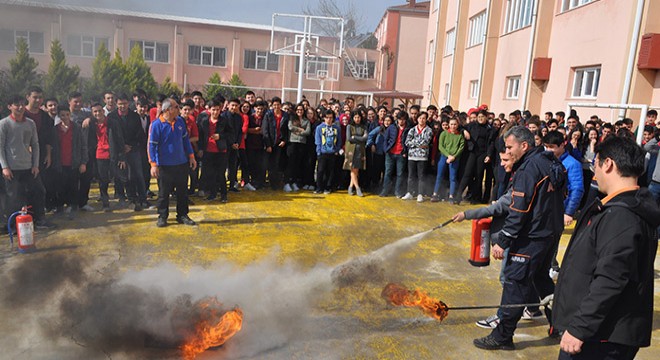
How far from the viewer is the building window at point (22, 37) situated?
264 centimetres

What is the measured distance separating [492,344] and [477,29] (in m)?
21.2

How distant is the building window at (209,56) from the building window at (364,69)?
378 inches

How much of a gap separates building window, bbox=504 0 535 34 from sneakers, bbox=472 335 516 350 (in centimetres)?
1552

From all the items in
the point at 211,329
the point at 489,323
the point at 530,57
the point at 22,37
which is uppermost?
the point at 530,57

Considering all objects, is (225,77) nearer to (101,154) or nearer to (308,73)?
(308,73)

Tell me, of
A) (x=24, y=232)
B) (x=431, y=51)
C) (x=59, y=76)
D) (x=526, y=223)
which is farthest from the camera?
(x=431, y=51)

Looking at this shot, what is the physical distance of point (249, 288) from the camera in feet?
16.1

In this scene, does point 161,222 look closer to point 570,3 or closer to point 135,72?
point 135,72

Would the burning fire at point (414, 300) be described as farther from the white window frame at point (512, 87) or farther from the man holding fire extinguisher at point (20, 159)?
the white window frame at point (512, 87)

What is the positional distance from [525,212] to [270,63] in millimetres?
33602

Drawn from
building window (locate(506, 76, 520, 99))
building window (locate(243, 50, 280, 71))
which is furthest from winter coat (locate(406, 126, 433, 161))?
building window (locate(243, 50, 280, 71))

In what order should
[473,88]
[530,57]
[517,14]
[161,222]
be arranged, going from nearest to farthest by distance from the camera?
[161,222] < [530,57] < [517,14] < [473,88]

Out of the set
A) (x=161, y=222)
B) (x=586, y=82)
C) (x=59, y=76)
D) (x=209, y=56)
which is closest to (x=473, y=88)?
(x=586, y=82)

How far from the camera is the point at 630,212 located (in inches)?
93.7
